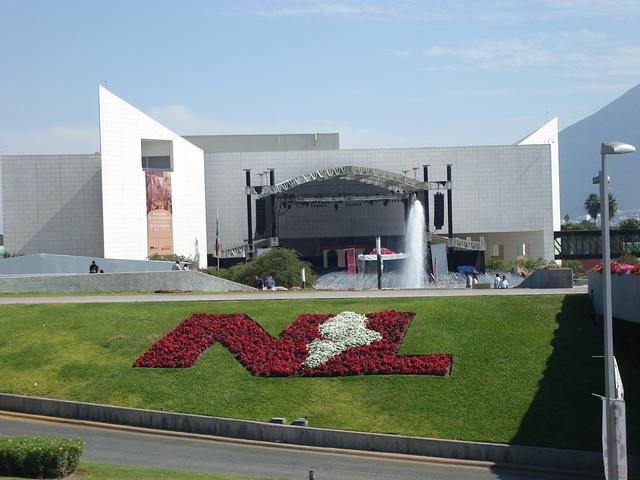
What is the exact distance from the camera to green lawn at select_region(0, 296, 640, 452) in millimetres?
23781

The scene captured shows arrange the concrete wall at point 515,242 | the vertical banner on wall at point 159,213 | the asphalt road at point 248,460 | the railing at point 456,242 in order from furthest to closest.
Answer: the concrete wall at point 515,242 < the railing at point 456,242 < the vertical banner on wall at point 159,213 < the asphalt road at point 248,460

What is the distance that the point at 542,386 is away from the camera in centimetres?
2520

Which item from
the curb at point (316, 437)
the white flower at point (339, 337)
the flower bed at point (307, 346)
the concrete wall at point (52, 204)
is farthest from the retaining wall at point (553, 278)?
the concrete wall at point (52, 204)

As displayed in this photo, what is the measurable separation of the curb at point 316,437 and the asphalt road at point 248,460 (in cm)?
49

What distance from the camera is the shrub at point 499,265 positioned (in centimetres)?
9336

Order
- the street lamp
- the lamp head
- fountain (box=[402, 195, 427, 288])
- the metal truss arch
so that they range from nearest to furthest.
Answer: the street lamp, the lamp head, fountain (box=[402, 195, 427, 288]), the metal truss arch

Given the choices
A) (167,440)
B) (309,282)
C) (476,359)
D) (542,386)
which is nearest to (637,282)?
(542,386)

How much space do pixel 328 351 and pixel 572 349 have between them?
7377mm

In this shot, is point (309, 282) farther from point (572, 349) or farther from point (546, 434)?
point (546, 434)

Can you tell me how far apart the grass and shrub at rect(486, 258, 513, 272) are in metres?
76.6

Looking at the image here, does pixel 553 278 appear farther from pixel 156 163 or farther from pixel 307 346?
pixel 156 163

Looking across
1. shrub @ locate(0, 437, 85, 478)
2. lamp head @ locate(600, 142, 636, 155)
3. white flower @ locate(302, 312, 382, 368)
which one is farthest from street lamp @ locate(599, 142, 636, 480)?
white flower @ locate(302, 312, 382, 368)

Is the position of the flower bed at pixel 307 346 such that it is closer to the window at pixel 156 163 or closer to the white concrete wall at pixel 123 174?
the white concrete wall at pixel 123 174

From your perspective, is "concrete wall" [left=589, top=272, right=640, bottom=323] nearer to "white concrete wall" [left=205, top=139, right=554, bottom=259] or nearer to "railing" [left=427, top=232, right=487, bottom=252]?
"railing" [left=427, top=232, right=487, bottom=252]
